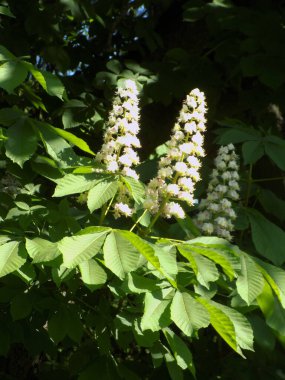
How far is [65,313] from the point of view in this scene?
72.3 inches

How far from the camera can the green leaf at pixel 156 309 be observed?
1.39 meters

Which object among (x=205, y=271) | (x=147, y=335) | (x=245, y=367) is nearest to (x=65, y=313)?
(x=147, y=335)

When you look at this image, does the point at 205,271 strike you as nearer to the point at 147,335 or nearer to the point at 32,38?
the point at 147,335

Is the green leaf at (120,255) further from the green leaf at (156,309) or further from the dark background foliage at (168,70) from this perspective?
the dark background foliage at (168,70)

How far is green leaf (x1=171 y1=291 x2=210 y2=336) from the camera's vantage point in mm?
1327

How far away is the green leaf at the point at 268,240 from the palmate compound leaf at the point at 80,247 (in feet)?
2.53

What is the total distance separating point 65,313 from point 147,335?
0.40m

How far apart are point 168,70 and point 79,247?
1.93 metres

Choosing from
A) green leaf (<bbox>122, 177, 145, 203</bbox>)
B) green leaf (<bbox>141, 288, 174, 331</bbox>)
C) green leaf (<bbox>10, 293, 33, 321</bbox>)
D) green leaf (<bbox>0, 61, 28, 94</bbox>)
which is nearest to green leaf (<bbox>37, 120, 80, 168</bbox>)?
green leaf (<bbox>0, 61, 28, 94</bbox>)

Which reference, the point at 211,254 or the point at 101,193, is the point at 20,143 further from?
→ the point at 211,254

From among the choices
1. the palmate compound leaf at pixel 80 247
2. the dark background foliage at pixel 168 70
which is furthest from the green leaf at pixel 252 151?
the palmate compound leaf at pixel 80 247

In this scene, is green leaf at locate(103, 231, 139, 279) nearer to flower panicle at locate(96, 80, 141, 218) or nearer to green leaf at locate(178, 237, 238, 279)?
green leaf at locate(178, 237, 238, 279)

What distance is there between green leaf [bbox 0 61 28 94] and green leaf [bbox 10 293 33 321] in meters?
0.63

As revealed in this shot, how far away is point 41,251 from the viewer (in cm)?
139
